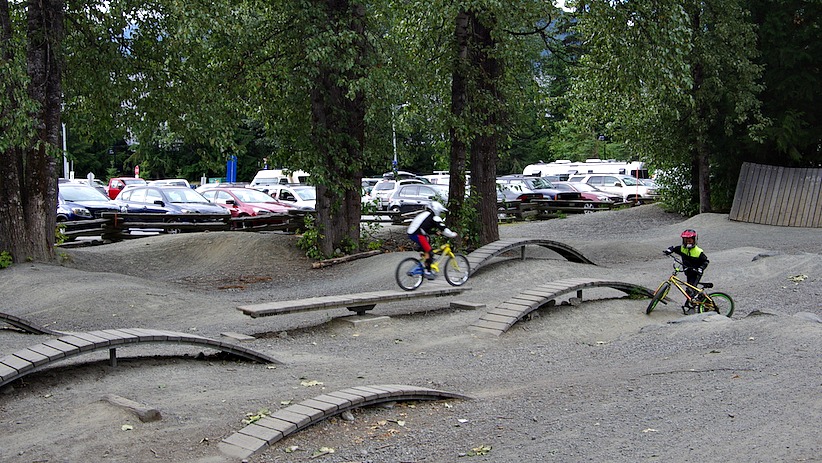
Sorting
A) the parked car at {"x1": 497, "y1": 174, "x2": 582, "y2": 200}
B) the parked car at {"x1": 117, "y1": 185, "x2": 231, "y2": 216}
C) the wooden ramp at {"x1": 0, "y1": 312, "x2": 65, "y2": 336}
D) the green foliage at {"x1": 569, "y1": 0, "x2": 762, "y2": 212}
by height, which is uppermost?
the green foliage at {"x1": 569, "y1": 0, "x2": 762, "y2": 212}

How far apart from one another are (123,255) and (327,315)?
9.49 metres

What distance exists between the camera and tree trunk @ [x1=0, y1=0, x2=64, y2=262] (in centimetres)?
1681

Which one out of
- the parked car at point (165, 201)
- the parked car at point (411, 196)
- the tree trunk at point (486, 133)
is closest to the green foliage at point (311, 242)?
the tree trunk at point (486, 133)

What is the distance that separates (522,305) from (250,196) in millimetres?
21106

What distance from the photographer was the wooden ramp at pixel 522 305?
448 inches

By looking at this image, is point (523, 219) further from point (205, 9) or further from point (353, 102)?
point (205, 9)

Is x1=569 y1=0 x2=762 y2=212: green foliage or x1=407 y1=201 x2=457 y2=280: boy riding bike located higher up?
x1=569 y1=0 x2=762 y2=212: green foliage

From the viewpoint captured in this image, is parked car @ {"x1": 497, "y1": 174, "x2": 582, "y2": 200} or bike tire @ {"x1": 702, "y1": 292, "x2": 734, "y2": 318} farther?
parked car @ {"x1": 497, "y1": 174, "x2": 582, "y2": 200}

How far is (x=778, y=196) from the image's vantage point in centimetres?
2662

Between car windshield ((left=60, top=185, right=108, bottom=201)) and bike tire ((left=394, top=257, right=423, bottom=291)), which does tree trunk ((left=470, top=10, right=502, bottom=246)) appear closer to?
bike tire ((left=394, top=257, right=423, bottom=291))

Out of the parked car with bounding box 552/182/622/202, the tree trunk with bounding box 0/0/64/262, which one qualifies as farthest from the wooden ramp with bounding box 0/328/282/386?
the parked car with bounding box 552/182/622/202

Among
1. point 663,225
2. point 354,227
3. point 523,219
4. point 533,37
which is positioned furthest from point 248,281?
point 523,219

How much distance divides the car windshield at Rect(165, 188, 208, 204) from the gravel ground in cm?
1169

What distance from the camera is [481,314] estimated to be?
12.9m
